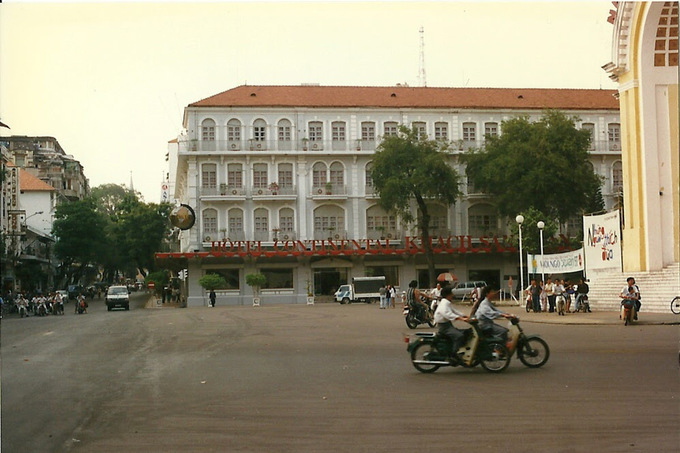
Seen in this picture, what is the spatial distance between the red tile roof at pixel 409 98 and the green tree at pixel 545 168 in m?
7.63

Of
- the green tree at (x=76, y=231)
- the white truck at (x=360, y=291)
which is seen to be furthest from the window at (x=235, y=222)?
the green tree at (x=76, y=231)

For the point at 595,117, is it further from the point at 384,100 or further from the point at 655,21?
the point at 655,21

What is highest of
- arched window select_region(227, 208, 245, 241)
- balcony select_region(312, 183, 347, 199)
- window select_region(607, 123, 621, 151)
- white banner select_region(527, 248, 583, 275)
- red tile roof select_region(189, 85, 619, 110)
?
red tile roof select_region(189, 85, 619, 110)

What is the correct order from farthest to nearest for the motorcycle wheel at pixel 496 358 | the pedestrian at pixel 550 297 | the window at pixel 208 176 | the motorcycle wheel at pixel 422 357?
the window at pixel 208 176 → the pedestrian at pixel 550 297 → the motorcycle wheel at pixel 422 357 → the motorcycle wheel at pixel 496 358

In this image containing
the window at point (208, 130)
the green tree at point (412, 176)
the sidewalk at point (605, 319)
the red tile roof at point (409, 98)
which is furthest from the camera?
the red tile roof at point (409, 98)

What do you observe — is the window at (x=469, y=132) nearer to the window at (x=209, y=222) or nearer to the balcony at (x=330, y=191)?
the balcony at (x=330, y=191)

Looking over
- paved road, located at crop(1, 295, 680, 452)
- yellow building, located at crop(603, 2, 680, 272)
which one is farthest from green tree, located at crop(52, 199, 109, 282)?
paved road, located at crop(1, 295, 680, 452)

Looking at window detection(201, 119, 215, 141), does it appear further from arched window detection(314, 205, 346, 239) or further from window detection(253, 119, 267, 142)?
arched window detection(314, 205, 346, 239)

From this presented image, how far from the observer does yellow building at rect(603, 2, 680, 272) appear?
33812 millimetres

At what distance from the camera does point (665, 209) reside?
112ft

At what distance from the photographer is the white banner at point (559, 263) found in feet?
120

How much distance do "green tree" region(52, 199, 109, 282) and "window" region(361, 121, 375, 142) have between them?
30.5 m

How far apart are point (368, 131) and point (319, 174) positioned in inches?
208

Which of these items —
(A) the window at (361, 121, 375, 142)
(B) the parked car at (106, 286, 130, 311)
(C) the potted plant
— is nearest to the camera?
(B) the parked car at (106, 286, 130, 311)
